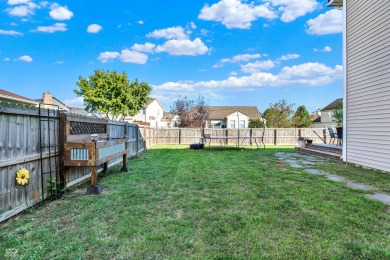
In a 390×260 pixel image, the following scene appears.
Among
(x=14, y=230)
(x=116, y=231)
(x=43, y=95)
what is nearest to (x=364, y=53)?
(x=116, y=231)

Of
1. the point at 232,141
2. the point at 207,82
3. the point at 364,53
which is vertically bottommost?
the point at 232,141

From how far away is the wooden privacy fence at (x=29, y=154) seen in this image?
2602 mm

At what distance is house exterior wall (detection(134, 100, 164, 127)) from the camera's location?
34.3 metres

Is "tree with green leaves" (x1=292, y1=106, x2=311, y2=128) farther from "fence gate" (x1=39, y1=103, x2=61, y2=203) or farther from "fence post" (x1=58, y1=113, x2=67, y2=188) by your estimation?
"fence gate" (x1=39, y1=103, x2=61, y2=203)

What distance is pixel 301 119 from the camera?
27078 millimetres

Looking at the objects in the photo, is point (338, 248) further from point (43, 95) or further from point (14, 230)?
point (43, 95)

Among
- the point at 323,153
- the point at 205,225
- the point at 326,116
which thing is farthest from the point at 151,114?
the point at 205,225

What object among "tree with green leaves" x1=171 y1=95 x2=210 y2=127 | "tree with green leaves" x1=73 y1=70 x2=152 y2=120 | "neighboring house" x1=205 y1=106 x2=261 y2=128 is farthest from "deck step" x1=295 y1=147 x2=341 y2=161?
"tree with green leaves" x1=73 y1=70 x2=152 y2=120

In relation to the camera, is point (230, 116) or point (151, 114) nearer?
point (230, 116)

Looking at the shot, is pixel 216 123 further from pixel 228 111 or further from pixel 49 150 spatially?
pixel 49 150

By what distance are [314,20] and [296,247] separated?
13852 mm

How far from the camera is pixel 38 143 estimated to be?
3.23 meters

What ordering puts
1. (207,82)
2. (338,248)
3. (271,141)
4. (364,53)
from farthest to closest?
(207,82) < (271,141) < (364,53) < (338,248)

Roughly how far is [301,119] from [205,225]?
27.4 meters
